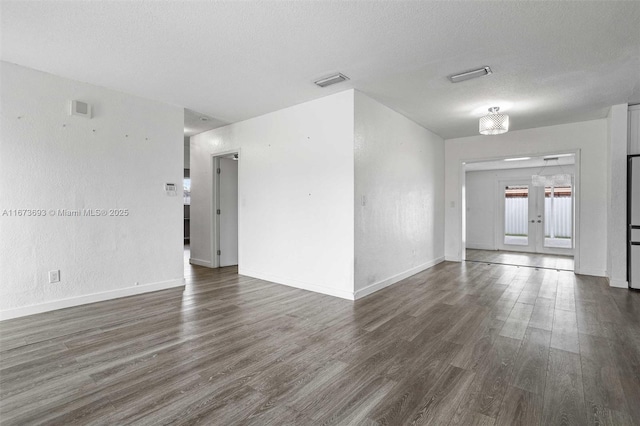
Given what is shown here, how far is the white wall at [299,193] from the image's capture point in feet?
13.7

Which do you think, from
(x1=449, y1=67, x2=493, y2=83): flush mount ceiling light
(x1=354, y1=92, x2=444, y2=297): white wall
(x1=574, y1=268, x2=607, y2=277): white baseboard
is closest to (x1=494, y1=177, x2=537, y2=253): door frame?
(x1=574, y1=268, x2=607, y2=277): white baseboard

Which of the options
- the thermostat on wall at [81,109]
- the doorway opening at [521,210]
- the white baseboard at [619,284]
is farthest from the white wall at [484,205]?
the thermostat on wall at [81,109]

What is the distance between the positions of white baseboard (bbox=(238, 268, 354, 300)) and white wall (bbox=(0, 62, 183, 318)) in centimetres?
116

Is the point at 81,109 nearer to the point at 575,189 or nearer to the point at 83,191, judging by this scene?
the point at 83,191

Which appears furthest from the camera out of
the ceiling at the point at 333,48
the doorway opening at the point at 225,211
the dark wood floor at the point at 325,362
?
the doorway opening at the point at 225,211

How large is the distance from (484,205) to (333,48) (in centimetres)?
842

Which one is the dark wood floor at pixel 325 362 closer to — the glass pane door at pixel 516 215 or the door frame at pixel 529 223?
the door frame at pixel 529 223

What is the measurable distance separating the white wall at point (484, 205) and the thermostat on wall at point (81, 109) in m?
9.69

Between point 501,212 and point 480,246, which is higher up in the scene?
point 501,212

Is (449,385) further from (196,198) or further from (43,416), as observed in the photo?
(196,198)

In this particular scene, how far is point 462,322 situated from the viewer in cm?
327

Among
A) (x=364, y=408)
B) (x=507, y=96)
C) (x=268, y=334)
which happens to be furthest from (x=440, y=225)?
(x=364, y=408)

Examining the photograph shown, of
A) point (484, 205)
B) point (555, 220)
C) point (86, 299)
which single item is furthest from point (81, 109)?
point (555, 220)

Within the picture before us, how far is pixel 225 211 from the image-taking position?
6.39 m
